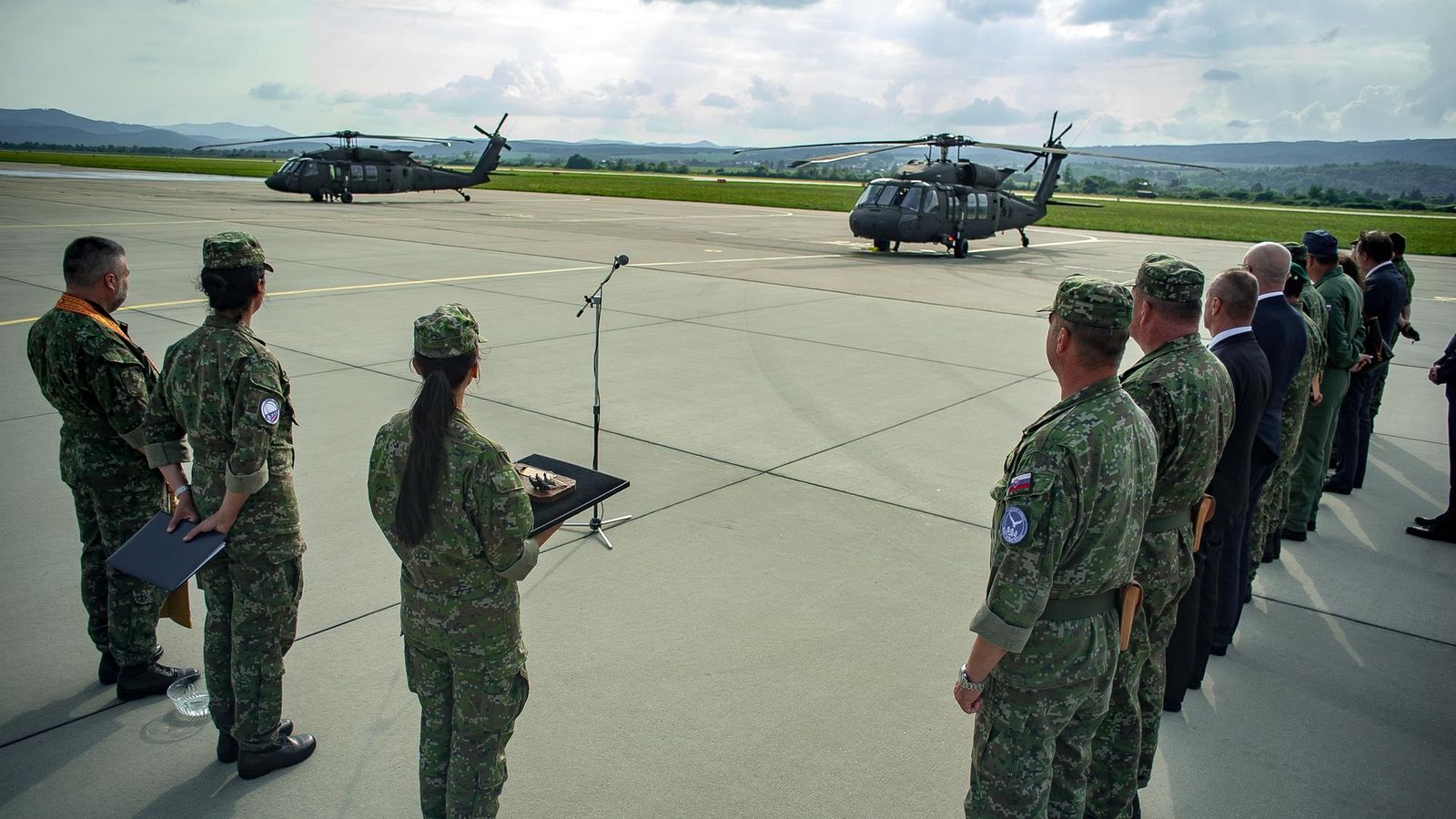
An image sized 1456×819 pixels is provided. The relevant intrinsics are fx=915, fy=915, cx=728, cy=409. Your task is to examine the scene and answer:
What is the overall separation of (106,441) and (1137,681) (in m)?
4.49

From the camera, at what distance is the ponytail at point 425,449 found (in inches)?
110

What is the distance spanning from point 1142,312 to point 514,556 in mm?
2595

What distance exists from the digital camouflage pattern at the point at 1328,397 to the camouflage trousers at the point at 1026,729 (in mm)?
4765

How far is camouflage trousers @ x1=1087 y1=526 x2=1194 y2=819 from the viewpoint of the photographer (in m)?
3.48

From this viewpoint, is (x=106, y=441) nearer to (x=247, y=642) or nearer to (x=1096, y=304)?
(x=247, y=642)

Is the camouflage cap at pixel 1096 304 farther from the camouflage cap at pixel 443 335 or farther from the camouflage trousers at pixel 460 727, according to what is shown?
the camouflage trousers at pixel 460 727

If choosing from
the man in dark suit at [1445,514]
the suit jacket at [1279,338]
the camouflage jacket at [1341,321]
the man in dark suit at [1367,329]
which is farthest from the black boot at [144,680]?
the man in dark suit at [1367,329]

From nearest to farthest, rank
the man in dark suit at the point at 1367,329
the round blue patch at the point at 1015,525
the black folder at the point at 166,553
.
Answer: the round blue patch at the point at 1015,525 → the black folder at the point at 166,553 → the man in dark suit at the point at 1367,329

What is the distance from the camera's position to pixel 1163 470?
3.54 m

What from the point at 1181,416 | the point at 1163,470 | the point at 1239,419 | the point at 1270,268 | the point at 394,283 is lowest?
the point at 394,283

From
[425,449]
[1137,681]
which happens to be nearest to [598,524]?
[425,449]

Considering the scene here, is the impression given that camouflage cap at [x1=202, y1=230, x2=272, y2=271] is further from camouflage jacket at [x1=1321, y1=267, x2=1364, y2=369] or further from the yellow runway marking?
the yellow runway marking

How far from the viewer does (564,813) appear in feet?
11.8

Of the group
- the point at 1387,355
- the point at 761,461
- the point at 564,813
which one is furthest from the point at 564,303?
the point at 564,813
